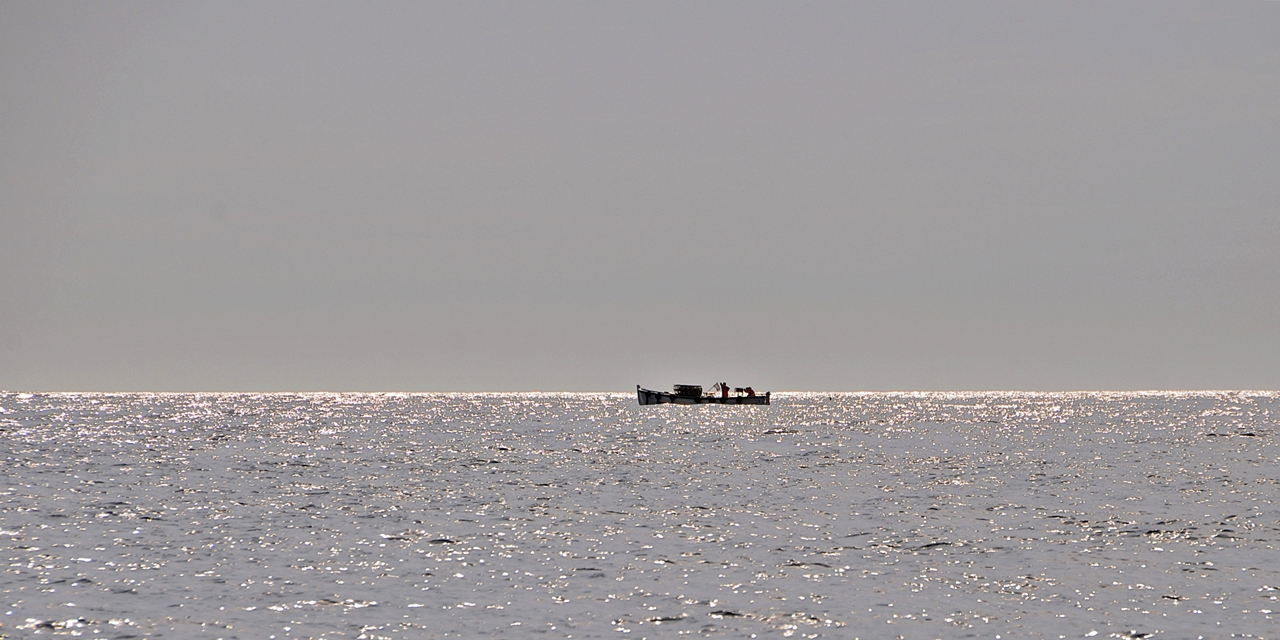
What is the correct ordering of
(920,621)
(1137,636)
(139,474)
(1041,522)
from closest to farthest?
(1137,636) < (920,621) < (1041,522) < (139,474)

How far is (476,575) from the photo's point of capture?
3103 centimetres

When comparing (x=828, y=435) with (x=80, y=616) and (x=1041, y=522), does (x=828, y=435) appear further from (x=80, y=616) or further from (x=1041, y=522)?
(x=80, y=616)

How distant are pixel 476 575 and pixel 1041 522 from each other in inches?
889

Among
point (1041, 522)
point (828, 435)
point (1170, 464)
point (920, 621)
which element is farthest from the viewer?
point (828, 435)

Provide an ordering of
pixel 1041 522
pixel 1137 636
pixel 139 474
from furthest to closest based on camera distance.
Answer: pixel 139 474, pixel 1041 522, pixel 1137 636

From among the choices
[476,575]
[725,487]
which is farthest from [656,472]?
[476,575]

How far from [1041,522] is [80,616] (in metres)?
32.3

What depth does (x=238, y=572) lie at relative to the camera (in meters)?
31.3

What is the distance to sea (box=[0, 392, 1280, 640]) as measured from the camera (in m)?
25.0

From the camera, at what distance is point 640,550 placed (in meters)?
35.8

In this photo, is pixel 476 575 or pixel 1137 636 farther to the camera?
pixel 476 575

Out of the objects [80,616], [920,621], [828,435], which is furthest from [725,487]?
[828,435]

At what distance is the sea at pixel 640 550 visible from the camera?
2502 centimetres

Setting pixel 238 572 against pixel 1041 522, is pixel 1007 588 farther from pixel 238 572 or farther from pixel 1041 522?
pixel 238 572
